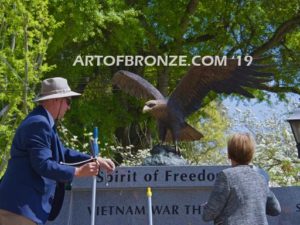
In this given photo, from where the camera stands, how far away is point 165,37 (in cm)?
2559

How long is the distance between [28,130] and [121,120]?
19.8m

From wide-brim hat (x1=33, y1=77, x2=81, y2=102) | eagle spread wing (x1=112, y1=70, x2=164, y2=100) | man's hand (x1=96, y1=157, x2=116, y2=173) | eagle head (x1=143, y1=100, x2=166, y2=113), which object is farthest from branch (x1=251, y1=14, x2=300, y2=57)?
man's hand (x1=96, y1=157, x2=116, y2=173)

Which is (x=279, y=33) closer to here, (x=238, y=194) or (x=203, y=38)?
(x=203, y=38)

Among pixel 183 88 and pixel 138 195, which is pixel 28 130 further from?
pixel 183 88

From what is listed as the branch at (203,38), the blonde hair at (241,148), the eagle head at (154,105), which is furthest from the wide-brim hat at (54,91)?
the branch at (203,38)

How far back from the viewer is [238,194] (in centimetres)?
518

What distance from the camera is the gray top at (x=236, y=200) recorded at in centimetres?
517

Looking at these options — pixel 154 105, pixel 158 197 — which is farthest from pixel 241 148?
pixel 154 105

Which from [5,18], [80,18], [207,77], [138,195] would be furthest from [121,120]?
[138,195]

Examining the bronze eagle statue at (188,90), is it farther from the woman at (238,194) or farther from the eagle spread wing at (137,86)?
the woman at (238,194)

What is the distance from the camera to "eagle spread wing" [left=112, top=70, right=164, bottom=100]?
11.7m

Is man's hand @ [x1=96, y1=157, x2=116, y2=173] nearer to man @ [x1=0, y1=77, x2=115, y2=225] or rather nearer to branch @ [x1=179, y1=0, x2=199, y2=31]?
man @ [x1=0, y1=77, x2=115, y2=225]

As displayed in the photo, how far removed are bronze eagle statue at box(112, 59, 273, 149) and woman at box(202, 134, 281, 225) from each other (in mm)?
Answer: 6025

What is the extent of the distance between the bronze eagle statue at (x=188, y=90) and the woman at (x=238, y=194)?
19.8 ft
